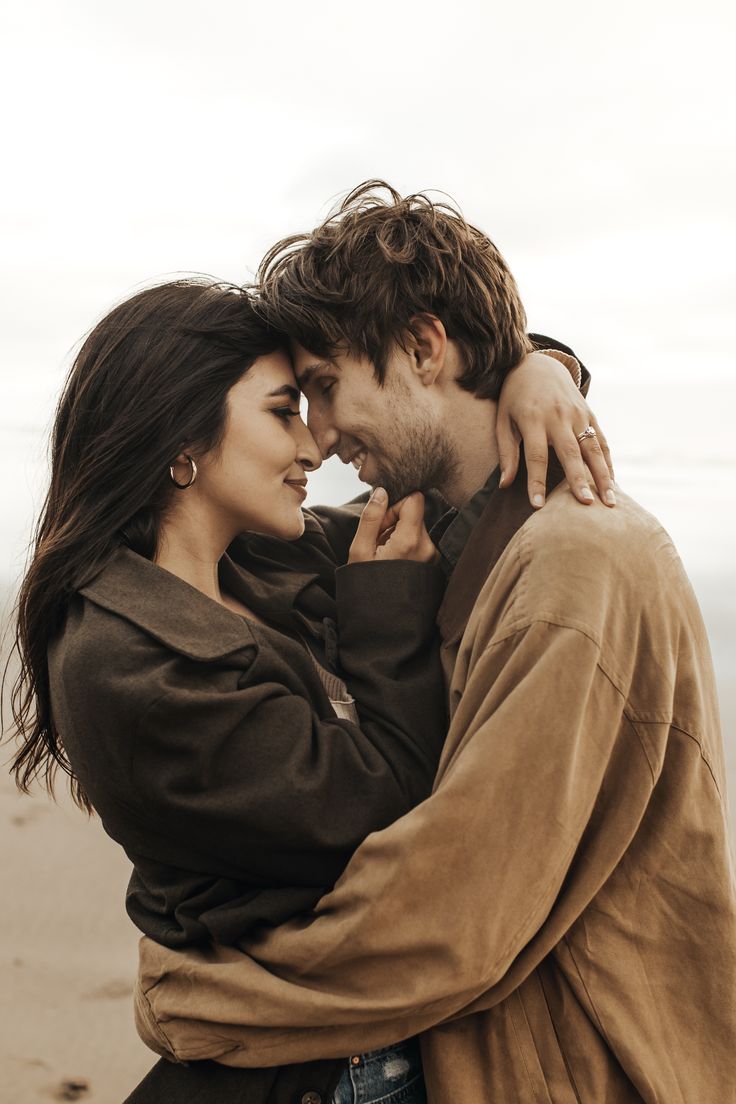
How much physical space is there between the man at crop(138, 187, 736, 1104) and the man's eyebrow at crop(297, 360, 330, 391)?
65 cm

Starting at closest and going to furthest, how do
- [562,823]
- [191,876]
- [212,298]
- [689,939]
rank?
[562,823] < [689,939] < [191,876] < [212,298]

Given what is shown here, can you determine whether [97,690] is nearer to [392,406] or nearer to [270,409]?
[270,409]

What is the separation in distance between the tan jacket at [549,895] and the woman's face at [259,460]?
618 millimetres

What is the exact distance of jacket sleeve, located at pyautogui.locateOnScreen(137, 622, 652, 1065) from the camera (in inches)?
64.2

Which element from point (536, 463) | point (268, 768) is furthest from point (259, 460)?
point (268, 768)

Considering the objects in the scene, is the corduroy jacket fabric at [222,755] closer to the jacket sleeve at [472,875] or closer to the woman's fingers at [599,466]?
the jacket sleeve at [472,875]

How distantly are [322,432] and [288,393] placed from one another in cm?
14

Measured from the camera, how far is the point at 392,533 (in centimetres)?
229

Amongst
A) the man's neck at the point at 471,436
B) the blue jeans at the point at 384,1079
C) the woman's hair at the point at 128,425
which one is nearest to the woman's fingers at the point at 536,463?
the man's neck at the point at 471,436

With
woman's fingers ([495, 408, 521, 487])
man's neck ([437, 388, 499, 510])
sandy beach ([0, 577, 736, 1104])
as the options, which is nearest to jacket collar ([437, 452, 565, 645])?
woman's fingers ([495, 408, 521, 487])

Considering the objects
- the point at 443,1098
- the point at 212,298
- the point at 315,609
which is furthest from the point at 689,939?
A: the point at 212,298

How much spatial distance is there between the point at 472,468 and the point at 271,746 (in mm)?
818

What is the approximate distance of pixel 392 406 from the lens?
2.34 meters

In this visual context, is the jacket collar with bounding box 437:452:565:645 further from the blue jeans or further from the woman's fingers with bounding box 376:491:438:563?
the blue jeans
